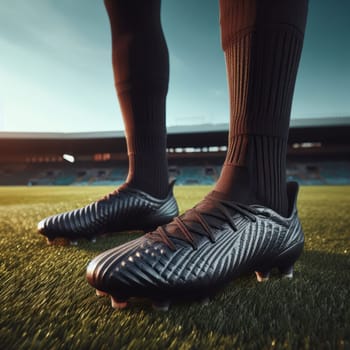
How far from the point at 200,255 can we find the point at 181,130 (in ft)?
44.7

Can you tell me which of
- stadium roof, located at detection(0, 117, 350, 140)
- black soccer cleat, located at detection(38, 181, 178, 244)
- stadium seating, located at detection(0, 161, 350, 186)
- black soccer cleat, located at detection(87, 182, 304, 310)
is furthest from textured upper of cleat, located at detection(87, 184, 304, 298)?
stadium seating, located at detection(0, 161, 350, 186)

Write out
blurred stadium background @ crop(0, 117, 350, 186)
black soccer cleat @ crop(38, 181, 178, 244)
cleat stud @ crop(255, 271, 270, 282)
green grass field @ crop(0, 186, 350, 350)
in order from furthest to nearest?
blurred stadium background @ crop(0, 117, 350, 186) < black soccer cleat @ crop(38, 181, 178, 244) < cleat stud @ crop(255, 271, 270, 282) < green grass field @ crop(0, 186, 350, 350)

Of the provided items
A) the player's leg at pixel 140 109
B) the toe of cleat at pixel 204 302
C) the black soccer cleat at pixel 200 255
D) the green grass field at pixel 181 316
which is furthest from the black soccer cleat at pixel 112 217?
the toe of cleat at pixel 204 302

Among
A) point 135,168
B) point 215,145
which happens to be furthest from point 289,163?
point 135,168

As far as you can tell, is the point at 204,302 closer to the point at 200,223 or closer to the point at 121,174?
the point at 200,223

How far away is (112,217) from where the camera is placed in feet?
2.77

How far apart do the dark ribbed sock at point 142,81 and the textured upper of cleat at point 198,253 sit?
1.41ft

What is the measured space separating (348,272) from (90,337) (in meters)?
0.52

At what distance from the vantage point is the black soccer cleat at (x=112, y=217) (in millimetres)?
793

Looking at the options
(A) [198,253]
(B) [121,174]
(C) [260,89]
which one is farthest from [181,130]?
(A) [198,253]

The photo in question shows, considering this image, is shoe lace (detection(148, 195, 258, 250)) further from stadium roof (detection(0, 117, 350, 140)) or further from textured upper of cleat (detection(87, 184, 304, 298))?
stadium roof (detection(0, 117, 350, 140))

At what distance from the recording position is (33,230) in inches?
42.4

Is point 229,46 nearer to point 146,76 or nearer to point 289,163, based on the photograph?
point 146,76

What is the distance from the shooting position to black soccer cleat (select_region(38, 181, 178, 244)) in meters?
0.79
